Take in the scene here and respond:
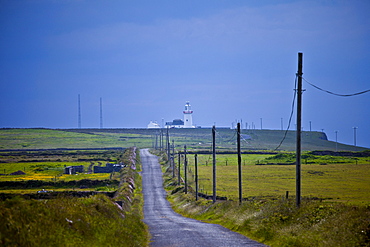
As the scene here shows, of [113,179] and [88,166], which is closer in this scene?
[113,179]

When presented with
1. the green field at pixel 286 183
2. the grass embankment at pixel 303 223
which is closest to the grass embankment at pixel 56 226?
the grass embankment at pixel 303 223

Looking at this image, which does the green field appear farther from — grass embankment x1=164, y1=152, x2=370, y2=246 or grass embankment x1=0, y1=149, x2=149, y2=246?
grass embankment x1=0, y1=149, x2=149, y2=246

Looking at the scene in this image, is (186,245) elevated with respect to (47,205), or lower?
lower

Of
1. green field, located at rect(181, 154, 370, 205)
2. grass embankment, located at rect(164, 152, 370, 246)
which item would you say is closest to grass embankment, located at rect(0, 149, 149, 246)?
grass embankment, located at rect(164, 152, 370, 246)

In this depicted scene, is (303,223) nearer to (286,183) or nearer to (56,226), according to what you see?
(56,226)

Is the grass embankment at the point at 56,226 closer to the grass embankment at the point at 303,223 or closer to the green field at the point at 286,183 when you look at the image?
the grass embankment at the point at 303,223

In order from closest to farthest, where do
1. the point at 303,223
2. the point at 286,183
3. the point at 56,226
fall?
the point at 56,226, the point at 303,223, the point at 286,183

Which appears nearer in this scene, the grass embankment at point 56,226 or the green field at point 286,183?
the grass embankment at point 56,226

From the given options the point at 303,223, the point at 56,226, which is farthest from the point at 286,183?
the point at 56,226

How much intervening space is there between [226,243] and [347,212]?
4519mm

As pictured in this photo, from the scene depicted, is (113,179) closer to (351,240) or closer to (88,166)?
(88,166)

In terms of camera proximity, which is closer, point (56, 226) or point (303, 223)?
point (56, 226)

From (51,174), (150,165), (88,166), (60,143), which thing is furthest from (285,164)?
(60,143)

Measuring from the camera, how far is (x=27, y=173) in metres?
90.5
